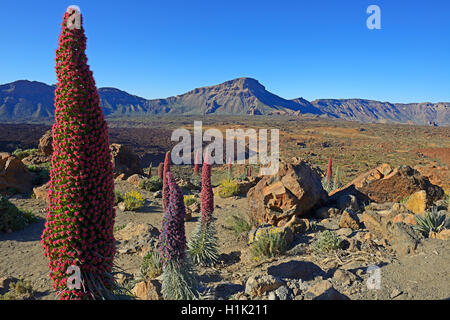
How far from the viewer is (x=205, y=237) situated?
18.4 ft

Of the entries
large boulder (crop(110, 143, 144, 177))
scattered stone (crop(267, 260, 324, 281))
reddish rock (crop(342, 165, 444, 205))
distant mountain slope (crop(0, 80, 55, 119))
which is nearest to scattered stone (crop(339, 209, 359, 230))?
scattered stone (crop(267, 260, 324, 281))

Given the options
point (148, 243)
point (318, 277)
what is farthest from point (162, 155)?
point (318, 277)

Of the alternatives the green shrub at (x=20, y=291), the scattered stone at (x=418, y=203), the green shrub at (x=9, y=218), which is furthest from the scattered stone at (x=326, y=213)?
the green shrub at (x=9, y=218)

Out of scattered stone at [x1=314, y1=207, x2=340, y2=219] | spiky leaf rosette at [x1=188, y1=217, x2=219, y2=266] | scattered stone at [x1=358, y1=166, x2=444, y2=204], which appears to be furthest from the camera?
scattered stone at [x1=358, y1=166, x2=444, y2=204]

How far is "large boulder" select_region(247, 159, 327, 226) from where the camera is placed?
23.3 ft

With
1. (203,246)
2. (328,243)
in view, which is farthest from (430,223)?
(203,246)

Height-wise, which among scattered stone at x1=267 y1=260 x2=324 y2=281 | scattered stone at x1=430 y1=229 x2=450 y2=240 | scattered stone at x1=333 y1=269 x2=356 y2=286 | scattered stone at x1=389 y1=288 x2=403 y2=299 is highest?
scattered stone at x1=430 y1=229 x2=450 y2=240

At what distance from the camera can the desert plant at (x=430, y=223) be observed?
4910 millimetres

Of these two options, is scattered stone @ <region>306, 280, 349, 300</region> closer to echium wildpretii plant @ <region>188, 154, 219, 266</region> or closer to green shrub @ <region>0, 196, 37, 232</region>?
echium wildpretii plant @ <region>188, 154, 219, 266</region>

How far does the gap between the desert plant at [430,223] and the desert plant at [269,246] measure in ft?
7.71

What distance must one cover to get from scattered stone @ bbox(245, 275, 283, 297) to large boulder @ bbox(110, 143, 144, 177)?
46.4 feet

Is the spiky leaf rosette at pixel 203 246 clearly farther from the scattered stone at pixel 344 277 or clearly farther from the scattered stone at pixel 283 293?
the scattered stone at pixel 344 277

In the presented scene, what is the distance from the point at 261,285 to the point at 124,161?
1571cm

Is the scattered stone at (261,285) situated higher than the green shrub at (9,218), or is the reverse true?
the scattered stone at (261,285)
